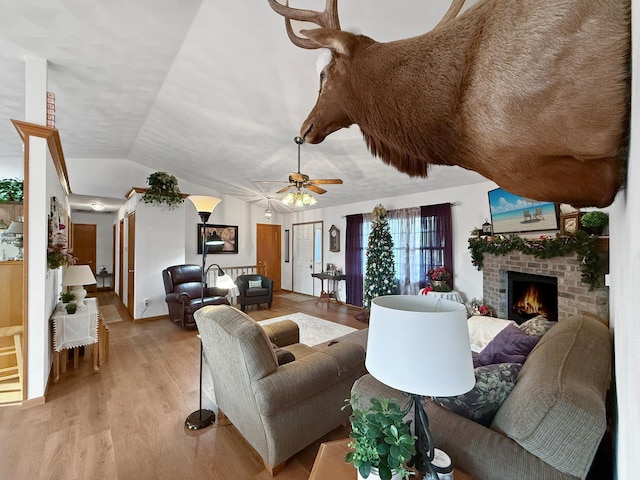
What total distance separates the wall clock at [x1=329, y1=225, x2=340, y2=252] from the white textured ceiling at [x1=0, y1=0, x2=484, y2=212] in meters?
1.51

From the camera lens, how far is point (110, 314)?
5422mm

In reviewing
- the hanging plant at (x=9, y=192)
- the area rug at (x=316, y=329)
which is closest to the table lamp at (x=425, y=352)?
the area rug at (x=316, y=329)

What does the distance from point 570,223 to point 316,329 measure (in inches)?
140

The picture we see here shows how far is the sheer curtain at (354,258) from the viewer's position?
6051 millimetres

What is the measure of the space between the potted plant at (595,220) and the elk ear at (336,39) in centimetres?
324

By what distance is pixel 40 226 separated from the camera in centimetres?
248

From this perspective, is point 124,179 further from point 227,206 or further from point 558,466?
point 558,466

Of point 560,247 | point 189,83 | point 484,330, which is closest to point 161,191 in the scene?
point 189,83

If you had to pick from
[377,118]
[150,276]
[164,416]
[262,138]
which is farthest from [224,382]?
[150,276]

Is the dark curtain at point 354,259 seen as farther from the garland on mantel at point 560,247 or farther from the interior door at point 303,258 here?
the garland on mantel at point 560,247

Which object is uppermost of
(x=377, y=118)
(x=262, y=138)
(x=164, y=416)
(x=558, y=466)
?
(x=262, y=138)

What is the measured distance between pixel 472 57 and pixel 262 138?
11.7ft

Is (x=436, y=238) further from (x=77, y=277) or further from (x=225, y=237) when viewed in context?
(x=77, y=277)

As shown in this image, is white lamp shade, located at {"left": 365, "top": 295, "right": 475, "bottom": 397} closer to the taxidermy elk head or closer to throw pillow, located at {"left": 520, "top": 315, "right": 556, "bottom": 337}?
the taxidermy elk head
